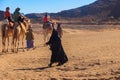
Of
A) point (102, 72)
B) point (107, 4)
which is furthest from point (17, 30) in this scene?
point (107, 4)

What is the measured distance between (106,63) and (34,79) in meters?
3.40

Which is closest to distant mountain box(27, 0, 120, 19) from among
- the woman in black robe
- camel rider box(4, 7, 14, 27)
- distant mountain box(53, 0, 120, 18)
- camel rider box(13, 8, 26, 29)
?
distant mountain box(53, 0, 120, 18)

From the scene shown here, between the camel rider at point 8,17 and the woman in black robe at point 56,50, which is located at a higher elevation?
the camel rider at point 8,17

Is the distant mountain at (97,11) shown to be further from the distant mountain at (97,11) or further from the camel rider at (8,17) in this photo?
the camel rider at (8,17)

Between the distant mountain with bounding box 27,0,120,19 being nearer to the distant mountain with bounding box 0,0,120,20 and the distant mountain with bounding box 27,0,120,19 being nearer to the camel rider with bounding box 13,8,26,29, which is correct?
the distant mountain with bounding box 0,0,120,20

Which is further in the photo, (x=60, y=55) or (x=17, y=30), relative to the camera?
(x=17, y=30)

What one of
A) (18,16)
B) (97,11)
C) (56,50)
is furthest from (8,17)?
(97,11)

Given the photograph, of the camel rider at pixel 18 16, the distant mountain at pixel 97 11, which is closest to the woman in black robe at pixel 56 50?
the camel rider at pixel 18 16

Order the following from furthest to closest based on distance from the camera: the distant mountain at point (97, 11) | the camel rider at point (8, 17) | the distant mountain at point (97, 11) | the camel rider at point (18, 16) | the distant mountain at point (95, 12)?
the distant mountain at point (97, 11)
the distant mountain at point (97, 11)
the distant mountain at point (95, 12)
the camel rider at point (18, 16)
the camel rider at point (8, 17)

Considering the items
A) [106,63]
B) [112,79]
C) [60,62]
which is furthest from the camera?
[60,62]

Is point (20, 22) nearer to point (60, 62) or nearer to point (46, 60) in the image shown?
point (46, 60)

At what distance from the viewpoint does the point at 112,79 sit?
13.4 meters

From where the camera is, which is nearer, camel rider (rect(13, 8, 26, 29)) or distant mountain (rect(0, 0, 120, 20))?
camel rider (rect(13, 8, 26, 29))

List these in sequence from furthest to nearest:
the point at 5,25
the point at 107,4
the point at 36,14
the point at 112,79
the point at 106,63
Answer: the point at 36,14 < the point at 107,4 < the point at 5,25 < the point at 106,63 < the point at 112,79
